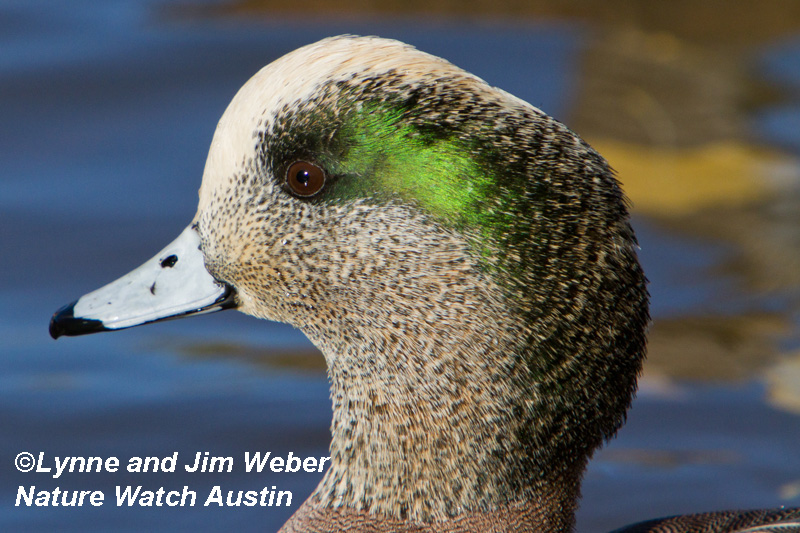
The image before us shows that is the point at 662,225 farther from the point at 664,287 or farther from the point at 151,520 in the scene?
the point at 151,520

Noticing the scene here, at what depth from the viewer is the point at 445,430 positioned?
8.98 ft

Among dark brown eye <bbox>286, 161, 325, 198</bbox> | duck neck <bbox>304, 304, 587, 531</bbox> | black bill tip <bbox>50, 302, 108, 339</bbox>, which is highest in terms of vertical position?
dark brown eye <bbox>286, 161, 325, 198</bbox>

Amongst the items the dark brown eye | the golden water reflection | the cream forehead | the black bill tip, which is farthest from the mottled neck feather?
the golden water reflection

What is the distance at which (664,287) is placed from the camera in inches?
206

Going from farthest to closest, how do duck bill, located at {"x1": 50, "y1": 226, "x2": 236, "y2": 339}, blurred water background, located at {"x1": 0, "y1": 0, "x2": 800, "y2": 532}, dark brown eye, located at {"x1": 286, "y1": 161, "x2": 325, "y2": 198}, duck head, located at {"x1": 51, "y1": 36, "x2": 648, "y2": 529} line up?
blurred water background, located at {"x1": 0, "y1": 0, "x2": 800, "y2": 532}, duck bill, located at {"x1": 50, "y1": 226, "x2": 236, "y2": 339}, dark brown eye, located at {"x1": 286, "y1": 161, "x2": 325, "y2": 198}, duck head, located at {"x1": 51, "y1": 36, "x2": 648, "y2": 529}

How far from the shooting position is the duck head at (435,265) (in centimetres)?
264

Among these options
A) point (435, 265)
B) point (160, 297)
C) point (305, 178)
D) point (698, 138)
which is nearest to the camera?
point (435, 265)

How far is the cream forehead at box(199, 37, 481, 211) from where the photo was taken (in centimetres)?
273

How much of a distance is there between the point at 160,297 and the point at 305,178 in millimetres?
454

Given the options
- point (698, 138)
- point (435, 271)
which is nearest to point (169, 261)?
point (435, 271)

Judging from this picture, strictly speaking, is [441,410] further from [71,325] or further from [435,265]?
[71,325]

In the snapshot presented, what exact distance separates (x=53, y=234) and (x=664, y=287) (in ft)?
8.43

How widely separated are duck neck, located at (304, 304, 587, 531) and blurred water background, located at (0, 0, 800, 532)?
1441mm

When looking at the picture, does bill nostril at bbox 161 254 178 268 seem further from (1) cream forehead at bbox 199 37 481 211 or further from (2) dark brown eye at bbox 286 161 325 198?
(2) dark brown eye at bbox 286 161 325 198
